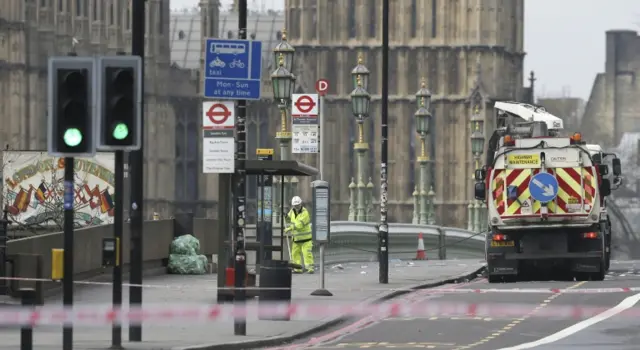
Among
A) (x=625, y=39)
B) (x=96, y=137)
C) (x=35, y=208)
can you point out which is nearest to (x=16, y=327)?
(x=96, y=137)

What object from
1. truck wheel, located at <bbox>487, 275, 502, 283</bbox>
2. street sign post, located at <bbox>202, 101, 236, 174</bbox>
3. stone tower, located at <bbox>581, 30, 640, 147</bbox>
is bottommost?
truck wheel, located at <bbox>487, 275, 502, 283</bbox>

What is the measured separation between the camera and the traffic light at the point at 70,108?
2250 centimetres

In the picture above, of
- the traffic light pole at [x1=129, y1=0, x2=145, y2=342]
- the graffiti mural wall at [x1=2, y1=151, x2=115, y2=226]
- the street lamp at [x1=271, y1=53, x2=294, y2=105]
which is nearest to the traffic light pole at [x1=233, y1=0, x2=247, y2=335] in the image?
the traffic light pole at [x1=129, y1=0, x2=145, y2=342]

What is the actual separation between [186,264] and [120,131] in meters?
19.3

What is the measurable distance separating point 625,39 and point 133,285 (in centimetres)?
11321

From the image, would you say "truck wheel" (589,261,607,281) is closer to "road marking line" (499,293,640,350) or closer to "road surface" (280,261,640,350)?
"road surface" (280,261,640,350)

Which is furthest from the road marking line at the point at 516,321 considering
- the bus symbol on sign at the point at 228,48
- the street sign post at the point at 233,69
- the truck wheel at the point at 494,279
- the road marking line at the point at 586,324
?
the bus symbol on sign at the point at 228,48

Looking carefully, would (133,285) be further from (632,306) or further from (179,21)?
(179,21)

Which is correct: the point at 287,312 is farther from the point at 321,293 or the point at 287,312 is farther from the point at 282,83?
the point at 282,83

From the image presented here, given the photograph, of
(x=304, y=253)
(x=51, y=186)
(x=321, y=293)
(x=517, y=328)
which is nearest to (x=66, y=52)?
(x=51, y=186)

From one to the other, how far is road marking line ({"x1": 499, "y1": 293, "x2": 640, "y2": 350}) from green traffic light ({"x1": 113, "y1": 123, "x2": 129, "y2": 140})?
4.95 m

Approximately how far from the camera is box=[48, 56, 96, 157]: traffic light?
22500 mm

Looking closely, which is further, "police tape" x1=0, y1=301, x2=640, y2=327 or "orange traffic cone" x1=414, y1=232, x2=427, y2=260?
"orange traffic cone" x1=414, y1=232, x2=427, y2=260

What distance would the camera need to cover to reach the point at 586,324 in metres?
28.2
